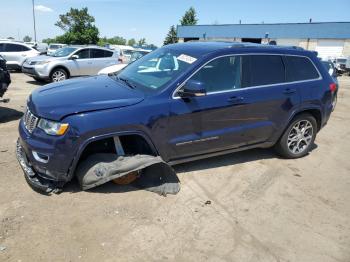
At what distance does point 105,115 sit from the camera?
3730 millimetres

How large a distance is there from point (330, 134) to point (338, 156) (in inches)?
66.6

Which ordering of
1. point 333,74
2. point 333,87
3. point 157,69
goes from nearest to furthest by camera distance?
1. point 157,69
2. point 333,87
3. point 333,74

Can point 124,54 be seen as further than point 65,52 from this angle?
Yes

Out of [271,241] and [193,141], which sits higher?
[193,141]

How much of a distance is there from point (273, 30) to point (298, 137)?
4615cm

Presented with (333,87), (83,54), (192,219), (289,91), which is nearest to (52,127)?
(192,219)

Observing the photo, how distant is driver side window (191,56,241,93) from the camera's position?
4.40 meters

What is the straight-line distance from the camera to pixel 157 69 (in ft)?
15.5

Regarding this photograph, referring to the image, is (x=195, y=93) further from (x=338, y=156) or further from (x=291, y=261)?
(x=338, y=156)

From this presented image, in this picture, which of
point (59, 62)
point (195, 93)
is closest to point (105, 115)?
point (195, 93)

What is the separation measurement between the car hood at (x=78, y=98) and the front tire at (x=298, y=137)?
264 centimetres

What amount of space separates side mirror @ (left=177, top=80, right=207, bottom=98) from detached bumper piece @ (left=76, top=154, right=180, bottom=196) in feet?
2.77

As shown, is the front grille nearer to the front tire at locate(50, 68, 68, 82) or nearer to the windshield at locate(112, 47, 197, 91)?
the windshield at locate(112, 47, 197, 91)

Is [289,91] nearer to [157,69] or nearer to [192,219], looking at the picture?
[157,69]
